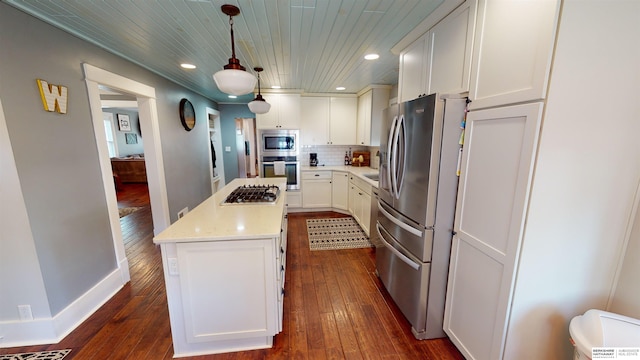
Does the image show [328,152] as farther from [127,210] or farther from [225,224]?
[127,210]

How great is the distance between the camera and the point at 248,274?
157 centimetres

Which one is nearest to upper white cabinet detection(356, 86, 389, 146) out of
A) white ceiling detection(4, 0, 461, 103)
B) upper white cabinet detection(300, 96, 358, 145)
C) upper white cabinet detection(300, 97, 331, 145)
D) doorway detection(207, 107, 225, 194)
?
upper white cabinet detection(300, 96, 358, 145)

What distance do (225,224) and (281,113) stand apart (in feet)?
10.5

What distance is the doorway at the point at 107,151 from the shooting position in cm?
212

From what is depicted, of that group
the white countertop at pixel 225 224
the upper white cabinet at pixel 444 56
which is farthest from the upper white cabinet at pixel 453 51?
the white countertop at pixel 225 224

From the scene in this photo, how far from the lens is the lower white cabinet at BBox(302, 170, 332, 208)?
4.59 m

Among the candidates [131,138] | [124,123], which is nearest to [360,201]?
[124,123]

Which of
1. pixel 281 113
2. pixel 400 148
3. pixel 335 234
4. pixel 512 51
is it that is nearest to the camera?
pixel 512 51

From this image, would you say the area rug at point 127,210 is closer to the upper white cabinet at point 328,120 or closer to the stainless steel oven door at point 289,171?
the stainless steel oven door at point 289,171

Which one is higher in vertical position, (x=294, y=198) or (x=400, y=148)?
(x=400, y=148)

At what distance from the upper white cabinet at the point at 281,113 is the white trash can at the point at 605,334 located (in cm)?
414

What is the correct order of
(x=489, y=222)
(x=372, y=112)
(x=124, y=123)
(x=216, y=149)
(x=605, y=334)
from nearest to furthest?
(x=605, y=334) < (x=489, y=222) < (x=372, y=112) < (x=216, y=149) < (x=124, y=123)

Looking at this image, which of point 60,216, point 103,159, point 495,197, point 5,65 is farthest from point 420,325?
point 5,65

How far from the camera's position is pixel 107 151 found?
2.21 m
